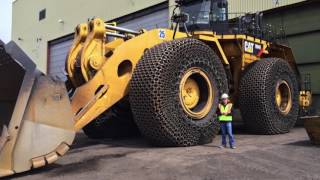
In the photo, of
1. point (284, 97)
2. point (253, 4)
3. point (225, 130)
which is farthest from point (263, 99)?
point (253, 4)

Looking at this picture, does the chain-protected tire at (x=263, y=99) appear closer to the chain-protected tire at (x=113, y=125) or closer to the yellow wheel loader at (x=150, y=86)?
the yellow wheel loader at (x=150, y=86)

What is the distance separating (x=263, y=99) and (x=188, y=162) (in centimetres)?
410

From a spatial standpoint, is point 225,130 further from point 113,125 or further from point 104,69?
point 113,125

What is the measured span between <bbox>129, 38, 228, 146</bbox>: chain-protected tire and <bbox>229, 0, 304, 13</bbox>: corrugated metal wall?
26.6ft

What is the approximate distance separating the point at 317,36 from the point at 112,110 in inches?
330

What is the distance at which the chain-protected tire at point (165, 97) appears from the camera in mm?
7676

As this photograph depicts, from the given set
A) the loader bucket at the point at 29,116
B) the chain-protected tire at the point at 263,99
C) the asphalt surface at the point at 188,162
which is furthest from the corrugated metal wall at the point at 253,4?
the loader bucket at the point at 29,116

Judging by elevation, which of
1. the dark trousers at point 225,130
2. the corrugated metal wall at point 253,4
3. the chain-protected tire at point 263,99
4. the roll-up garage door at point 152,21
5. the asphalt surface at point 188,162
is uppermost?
the roll-up garage door at point 152,21

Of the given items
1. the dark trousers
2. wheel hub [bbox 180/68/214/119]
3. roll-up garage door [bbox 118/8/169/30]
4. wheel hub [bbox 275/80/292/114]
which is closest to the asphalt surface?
the dark trousers

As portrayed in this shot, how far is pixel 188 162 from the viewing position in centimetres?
643

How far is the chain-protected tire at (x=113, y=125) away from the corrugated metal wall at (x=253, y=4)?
25.8ft

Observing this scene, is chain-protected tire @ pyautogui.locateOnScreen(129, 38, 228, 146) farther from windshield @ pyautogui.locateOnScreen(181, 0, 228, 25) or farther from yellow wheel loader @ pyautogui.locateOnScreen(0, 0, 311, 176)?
windshield @ pyautogui.locateOnScreen(181, 0, 228, 25)

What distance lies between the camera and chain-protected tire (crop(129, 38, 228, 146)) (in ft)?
25.2

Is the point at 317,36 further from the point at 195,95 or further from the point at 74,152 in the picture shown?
the point at 74,152
